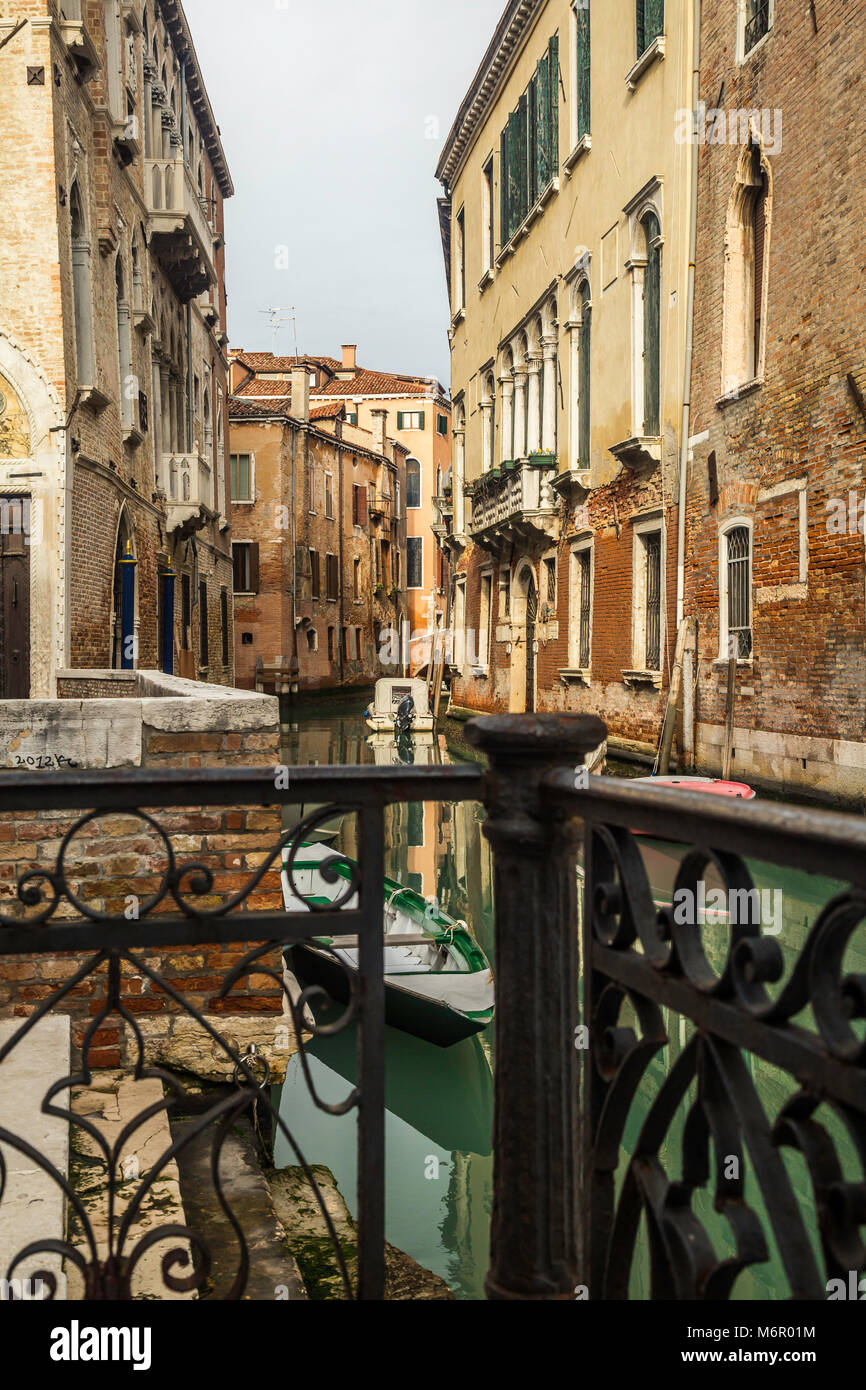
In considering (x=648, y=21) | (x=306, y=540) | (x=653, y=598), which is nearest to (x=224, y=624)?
(x=306, y=540)

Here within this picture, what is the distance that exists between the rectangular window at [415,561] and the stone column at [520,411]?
31584 millimetres

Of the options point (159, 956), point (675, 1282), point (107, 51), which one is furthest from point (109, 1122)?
point (107, 51)

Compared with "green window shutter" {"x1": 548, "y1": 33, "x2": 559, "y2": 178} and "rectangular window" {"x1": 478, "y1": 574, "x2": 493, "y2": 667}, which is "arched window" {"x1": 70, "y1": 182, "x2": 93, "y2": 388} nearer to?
"green window shutter" {"x1": 548, "y1": 33, "x2": 559, "y2": 178}

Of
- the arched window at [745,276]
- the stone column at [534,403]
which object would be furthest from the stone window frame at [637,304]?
the stone column at [534,403]

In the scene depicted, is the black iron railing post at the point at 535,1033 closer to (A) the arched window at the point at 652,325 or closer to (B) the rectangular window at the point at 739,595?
(B) the rectangular window at the point at 739,595

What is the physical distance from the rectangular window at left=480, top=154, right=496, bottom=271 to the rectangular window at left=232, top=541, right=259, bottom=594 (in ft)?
51.3

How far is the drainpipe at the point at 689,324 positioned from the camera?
1208 cm

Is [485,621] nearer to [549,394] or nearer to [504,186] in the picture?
[549,394]

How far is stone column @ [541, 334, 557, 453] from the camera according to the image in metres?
17.9

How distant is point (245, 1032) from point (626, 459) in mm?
10792

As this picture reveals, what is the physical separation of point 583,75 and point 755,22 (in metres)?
5.16

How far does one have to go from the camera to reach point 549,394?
18188mm
